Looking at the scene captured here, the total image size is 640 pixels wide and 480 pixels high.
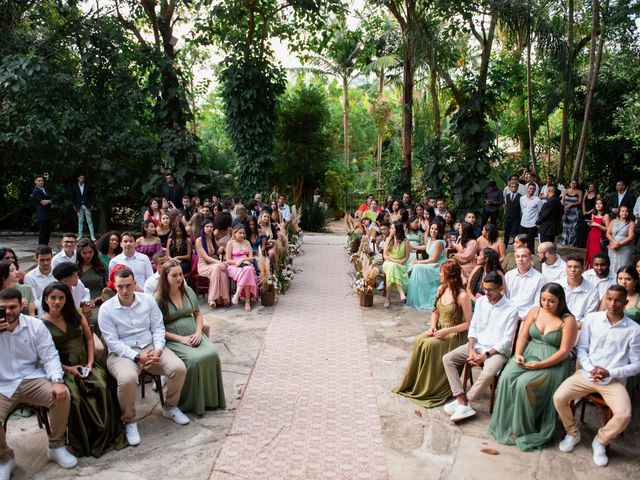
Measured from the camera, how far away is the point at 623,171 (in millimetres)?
14602

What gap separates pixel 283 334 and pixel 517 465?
350cm

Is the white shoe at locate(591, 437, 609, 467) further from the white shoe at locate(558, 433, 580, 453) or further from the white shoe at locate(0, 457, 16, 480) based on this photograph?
the white shoe at locate(0, 457, 16, 480)

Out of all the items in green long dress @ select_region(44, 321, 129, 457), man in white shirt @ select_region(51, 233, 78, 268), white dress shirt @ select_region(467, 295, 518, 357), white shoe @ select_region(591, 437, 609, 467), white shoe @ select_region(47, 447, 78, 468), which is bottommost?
white shoe @ select_region(591, 437, 609, 467)

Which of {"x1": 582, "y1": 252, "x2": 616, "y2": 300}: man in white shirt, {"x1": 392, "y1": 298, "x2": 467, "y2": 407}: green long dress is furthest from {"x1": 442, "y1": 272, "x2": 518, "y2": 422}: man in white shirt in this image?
{"x1": 582, "y1": 252, "x2": 616, "y2": 300}: man in white shirt

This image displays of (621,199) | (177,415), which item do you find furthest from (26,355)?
(621,199)

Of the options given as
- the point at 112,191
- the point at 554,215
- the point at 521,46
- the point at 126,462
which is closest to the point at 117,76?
the point at 112,191

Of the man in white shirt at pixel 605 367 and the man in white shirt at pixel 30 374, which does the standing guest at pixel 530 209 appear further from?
the man in white shirt at pixel 30 374

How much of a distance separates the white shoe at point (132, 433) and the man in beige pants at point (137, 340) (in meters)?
0.01

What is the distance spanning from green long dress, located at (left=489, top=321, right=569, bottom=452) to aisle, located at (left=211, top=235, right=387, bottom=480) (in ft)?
3.22

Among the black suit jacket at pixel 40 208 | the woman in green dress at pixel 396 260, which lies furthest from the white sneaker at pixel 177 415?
the black suit jacket at pixel 40 208

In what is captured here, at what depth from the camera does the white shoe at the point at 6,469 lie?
3957 mm

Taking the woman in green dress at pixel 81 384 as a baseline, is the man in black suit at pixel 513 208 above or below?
above

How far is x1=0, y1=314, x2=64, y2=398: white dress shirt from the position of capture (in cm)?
415

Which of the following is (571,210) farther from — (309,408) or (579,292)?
(309,408)
